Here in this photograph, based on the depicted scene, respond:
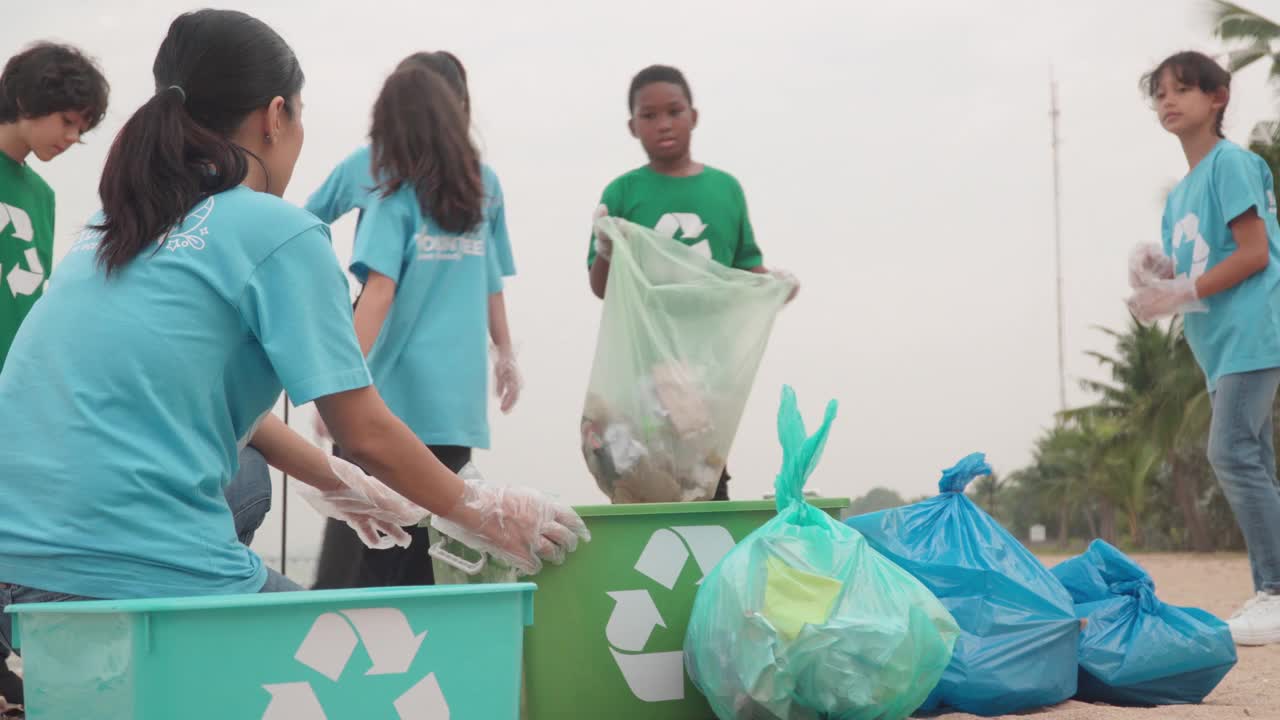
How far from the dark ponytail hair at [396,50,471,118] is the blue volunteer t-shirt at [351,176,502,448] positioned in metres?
0.38

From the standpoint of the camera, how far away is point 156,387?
4.88 ft

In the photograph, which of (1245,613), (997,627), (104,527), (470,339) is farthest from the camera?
(1245,613)

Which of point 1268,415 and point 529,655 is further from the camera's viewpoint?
point 1268,415

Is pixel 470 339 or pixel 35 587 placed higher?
pixel 470 339

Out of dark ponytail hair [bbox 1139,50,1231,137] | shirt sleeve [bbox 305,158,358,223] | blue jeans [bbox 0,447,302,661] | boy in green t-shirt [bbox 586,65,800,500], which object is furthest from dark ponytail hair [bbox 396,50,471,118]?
dark ponytail hair [bbox 1139,50,1231,137]

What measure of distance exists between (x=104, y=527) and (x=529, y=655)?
93cm

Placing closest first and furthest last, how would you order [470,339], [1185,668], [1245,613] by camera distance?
[1185,668] < [470,339] < [1245,613]

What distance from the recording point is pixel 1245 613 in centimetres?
341

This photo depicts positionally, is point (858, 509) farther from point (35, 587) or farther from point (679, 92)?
point (35, 587)

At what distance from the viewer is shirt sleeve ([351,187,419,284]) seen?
2916mm

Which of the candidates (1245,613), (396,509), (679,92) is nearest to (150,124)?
(396,509)

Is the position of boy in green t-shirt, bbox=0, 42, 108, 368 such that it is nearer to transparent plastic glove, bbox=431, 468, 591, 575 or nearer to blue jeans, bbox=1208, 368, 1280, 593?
transparent plastic glove, bbox=431, 468, 591, 575

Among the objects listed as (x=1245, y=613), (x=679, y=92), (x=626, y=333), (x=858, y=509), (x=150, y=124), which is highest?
(x=679, y=92)

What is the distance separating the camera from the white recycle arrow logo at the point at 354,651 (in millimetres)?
1290
